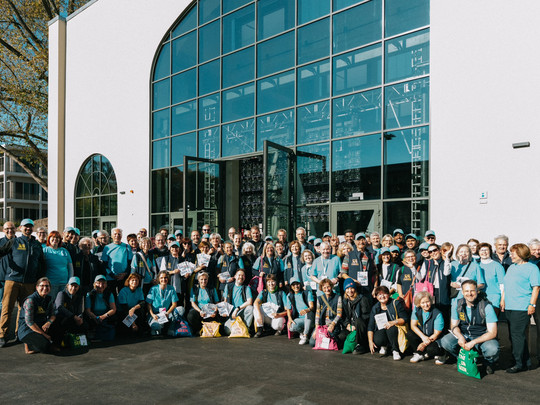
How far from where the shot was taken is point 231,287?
870 centimetres

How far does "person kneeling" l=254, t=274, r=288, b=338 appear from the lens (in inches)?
322

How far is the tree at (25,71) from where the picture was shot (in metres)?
25.9

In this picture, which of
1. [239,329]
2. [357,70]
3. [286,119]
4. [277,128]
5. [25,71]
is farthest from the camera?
[25,71]

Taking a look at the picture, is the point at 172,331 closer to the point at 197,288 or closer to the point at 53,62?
the point at 197,288

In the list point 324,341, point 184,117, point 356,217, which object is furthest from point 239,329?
point 184,117

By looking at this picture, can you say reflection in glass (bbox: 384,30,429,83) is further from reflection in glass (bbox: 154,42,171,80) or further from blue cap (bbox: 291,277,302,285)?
reflection in glass (bbox: 154,42,171,80)

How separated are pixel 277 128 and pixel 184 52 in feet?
19.3

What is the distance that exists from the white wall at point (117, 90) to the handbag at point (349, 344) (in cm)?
1248

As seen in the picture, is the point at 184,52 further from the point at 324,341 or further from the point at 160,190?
the point at 324,341

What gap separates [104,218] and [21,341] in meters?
13.1

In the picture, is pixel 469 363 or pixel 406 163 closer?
pixel 469 363

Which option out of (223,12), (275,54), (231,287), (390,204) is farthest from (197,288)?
(223,12)

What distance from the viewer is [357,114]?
40.6 ft

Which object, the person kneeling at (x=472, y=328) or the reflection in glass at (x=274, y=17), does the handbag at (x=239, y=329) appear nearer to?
the person kneeling at (x=472, y=328)
